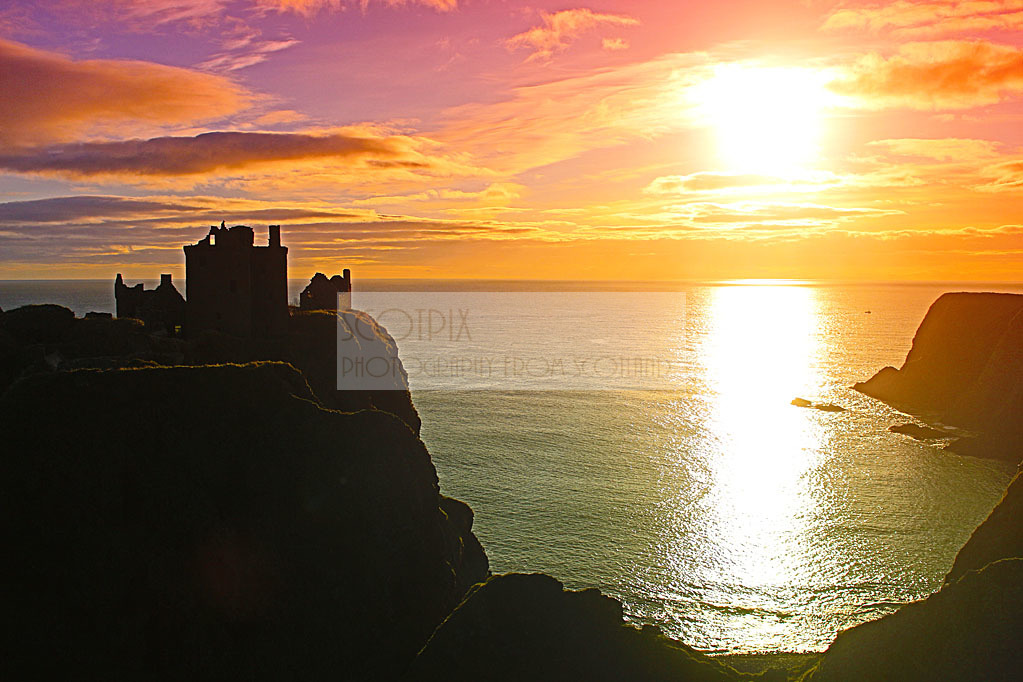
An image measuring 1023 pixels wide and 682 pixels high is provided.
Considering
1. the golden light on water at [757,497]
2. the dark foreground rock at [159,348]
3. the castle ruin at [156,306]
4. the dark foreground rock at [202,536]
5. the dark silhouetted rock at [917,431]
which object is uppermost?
the castle ruin at [156,306]

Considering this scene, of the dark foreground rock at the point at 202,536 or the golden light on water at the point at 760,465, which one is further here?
the golden light on water at the point at 760,465

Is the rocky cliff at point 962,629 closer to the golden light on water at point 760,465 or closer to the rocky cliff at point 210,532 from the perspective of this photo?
the rocky cliff at point 210,532

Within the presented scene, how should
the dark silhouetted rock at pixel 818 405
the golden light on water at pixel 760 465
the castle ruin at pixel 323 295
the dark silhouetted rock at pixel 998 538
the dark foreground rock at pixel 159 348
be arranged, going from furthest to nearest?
the dark silhouetted rock at pixel 818 405
the castle ruin at pixel 323 295
the golden light on water at pixel 760 465
the dark foreground rock at pixel 159 348
the dark silhouetted rock at pixel 998 538

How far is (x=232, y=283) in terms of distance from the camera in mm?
43906

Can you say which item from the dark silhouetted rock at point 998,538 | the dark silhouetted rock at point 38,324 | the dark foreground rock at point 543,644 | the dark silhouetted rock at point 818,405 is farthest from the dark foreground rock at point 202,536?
the dark silhouetted rock at point 818,405

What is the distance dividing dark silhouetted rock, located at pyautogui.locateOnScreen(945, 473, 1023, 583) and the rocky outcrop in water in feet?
195

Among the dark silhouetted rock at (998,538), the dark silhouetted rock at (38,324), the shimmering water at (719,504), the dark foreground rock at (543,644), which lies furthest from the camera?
the shimmering water at (719,504)

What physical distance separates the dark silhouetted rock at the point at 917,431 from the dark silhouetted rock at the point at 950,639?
3129 inches

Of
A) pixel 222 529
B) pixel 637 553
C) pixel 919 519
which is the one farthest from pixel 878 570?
pixel 222 529

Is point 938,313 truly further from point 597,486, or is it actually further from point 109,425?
point 109,425

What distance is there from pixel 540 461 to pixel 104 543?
2411 inches

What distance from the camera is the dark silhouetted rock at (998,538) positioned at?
27.7 metres

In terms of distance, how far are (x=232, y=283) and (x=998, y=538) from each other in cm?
4600

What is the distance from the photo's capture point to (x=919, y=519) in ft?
196
